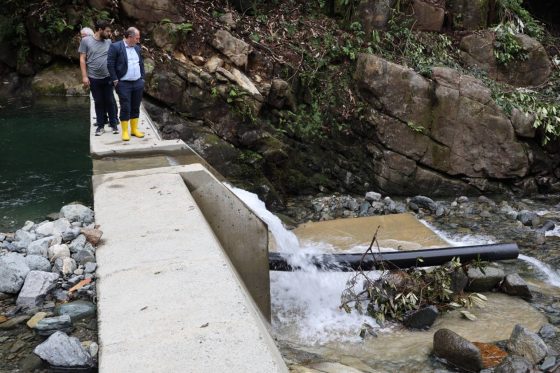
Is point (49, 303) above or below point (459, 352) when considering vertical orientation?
above

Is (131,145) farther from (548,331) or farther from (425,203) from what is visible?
(425,203)

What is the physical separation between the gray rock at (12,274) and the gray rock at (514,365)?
4.47m

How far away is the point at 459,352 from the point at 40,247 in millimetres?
4272

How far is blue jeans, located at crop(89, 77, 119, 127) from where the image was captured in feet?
26.9

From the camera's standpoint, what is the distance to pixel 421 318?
5.94 m

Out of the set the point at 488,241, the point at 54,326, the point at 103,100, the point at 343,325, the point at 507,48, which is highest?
the point at 507,48

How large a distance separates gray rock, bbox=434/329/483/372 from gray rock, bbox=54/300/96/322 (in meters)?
3.42

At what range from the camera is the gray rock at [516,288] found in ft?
22.4

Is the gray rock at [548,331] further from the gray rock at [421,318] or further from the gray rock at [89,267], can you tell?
the gray rock at [89,267]

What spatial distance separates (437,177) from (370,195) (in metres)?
1.81

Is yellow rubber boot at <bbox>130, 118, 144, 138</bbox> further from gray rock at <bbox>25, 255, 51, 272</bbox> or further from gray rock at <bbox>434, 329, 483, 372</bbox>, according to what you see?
gray rock at <bbox>434, 329, 483, 372</bbox>

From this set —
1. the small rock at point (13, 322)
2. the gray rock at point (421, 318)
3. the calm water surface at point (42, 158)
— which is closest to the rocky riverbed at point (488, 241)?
the gray rock at point (421, 318)

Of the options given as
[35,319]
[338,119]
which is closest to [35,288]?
[35,319]

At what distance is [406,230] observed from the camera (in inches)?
367
